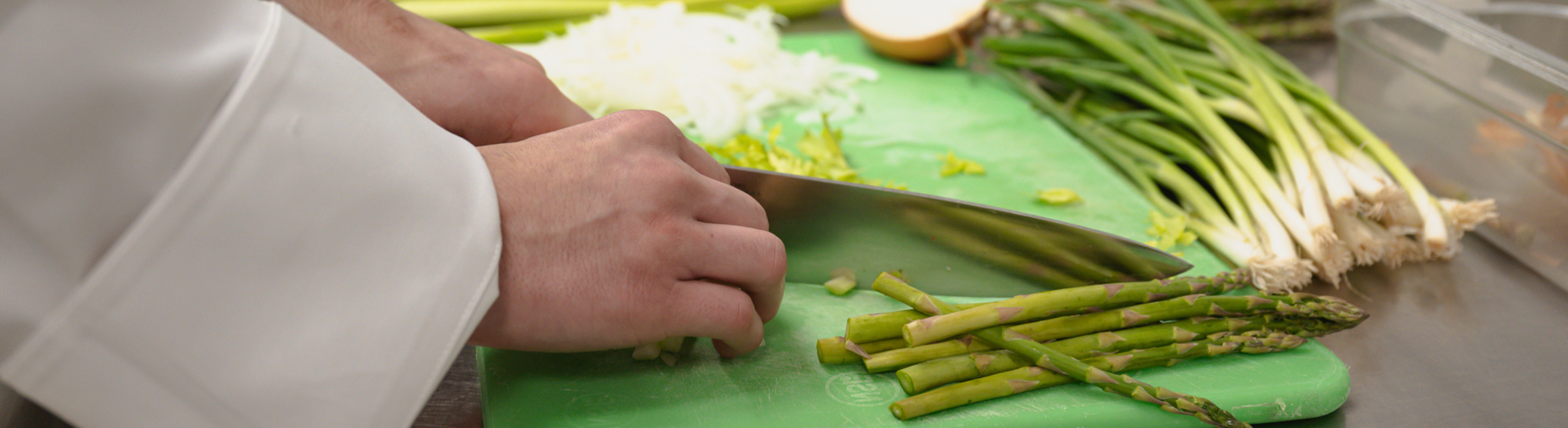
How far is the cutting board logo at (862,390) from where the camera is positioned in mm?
1245

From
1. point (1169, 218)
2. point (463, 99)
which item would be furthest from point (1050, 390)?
point (463, 99)

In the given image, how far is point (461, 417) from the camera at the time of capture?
4.24ft

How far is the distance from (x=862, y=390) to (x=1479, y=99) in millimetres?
1597

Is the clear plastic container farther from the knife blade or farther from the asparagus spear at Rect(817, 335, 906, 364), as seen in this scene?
the asparagus spear at Rect(817, 335, 906, 364)

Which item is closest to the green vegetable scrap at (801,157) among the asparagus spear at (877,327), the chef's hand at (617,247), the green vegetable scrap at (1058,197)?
the green vegetable scrap at (1058,197)

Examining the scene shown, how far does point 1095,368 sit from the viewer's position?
1.22m

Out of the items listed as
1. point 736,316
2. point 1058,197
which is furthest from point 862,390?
point 1058,197

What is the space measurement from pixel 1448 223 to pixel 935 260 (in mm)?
1118

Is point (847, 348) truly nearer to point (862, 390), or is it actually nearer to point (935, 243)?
point (862, 390)

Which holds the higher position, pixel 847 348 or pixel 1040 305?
pixel 1040 305

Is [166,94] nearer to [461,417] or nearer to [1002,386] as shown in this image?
[461,417]

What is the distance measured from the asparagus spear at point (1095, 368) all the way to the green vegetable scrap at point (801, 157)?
662 millimetres

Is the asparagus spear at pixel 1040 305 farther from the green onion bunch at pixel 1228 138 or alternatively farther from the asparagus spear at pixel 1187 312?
the green onion bunch at pixel 1228 138

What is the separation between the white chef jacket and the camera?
72 cm
